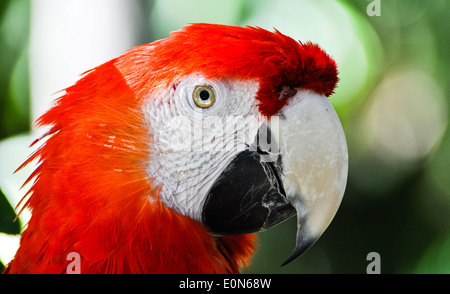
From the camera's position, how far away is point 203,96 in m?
0.80

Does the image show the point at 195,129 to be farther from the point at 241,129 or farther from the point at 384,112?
the point at 384,112

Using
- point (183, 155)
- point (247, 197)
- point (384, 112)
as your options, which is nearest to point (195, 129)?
point (183, 155)

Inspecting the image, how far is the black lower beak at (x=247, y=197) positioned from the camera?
2.59 feet

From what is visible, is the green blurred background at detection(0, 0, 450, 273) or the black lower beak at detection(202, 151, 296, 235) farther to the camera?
the green blurred background at detection(0, 0, 450, 273)

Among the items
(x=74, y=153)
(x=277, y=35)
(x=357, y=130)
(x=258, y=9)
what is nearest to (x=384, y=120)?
(x=357, y=130)

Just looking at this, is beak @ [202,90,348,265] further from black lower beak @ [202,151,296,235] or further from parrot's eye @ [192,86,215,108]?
parrot's eye @ [192,86,215,108]

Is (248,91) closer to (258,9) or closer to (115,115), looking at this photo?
(115,115)

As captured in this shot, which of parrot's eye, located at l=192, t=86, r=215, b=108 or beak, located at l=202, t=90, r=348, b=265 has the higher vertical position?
parrot's eye, located at l=192, t=86, r=215, b=108

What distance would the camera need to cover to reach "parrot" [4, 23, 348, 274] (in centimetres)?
77

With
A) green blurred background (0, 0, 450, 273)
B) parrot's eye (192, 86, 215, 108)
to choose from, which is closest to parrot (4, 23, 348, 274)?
parrot's eye (192, 86, 215, 108)

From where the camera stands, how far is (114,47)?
3.61ft

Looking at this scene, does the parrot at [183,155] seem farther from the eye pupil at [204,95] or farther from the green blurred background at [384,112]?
the green blurred background at [384,112]

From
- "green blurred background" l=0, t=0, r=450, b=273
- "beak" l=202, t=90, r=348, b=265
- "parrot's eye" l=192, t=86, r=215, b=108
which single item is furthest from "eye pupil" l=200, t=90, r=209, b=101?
"green blurred background" l=0, t=0, r=450, b=273

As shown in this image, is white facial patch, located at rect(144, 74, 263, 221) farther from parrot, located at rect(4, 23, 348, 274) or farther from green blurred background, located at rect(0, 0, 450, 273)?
green blurred background, located at rect(0, 0, 450, 273)
